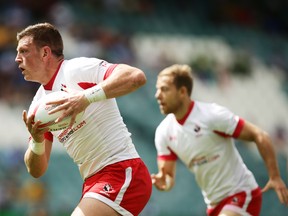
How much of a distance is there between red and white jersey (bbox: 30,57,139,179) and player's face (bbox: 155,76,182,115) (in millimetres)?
1737

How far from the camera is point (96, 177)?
4.81 meters

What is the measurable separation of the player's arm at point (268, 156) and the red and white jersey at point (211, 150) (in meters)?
0.16

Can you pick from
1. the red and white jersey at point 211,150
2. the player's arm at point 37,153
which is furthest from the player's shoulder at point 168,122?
the player's arm at point 37,153

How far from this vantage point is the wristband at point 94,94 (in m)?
4.34

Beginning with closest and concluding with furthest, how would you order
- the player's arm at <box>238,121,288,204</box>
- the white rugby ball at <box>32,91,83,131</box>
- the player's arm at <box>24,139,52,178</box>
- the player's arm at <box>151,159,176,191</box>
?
1. the white rugby ball at <box>32,91,83,131</box>
2. the player's arm at <box>24,139,52,178</box>
3. the player's arm at <box>238,121,288,204</box>
4. the player's arm at <box>151,159,176,191</box>

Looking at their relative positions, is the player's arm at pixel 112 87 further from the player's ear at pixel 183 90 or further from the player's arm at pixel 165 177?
the player's ear at pixel 183 90

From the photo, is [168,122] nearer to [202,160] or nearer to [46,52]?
[202,160]

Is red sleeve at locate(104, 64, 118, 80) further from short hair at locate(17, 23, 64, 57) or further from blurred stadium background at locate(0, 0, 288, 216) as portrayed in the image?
blurred stadium background at locate(0, 0, 288, 216)

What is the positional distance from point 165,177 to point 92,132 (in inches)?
75.6

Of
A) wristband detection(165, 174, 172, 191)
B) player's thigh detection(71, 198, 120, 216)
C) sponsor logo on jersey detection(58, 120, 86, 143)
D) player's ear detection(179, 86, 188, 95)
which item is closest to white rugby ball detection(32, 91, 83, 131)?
sponsor logo on jersey detection(58, 120, 86, 143)

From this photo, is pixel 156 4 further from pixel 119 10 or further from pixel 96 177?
pixel 96 177

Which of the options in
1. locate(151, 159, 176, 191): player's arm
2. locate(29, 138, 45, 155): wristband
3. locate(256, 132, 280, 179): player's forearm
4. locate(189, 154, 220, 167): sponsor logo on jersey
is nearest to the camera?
locate(29, 138, 45, 155): wristband

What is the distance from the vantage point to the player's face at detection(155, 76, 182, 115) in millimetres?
6609

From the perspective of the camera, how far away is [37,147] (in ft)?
16.3
